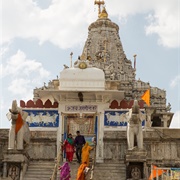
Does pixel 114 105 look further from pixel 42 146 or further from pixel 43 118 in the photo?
pixel 42 146

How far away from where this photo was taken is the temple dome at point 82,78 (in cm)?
2388

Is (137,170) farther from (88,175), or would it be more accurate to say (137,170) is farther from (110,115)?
(110,115)

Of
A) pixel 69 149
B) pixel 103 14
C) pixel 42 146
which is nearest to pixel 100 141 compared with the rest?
pixel 69 149

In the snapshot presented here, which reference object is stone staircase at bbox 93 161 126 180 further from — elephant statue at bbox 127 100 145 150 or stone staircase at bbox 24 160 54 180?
stone staircase at bbox 24 160 54 180

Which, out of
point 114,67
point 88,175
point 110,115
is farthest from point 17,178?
point 114,67

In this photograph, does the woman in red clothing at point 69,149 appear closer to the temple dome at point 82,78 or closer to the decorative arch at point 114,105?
the temple dome at point 82,78

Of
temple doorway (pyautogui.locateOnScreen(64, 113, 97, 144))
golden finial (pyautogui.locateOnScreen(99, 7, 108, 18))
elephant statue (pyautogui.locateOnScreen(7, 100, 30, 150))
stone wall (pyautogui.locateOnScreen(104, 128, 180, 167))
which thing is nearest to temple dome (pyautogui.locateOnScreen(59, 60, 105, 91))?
temple doorway (pyautogui.locateOnScreen(64, 113, 97, 144))

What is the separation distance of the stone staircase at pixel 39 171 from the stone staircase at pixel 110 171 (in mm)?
2031

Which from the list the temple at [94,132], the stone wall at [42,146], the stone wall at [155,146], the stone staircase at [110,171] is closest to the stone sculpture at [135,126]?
the temple at [94,132]

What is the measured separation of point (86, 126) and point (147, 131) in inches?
125

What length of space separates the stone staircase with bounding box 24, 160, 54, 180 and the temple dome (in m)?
5.08

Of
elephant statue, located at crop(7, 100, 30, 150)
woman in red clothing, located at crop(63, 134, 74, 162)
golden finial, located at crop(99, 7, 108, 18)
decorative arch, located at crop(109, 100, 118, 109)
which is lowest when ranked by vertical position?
woman in red clothing, located at crop(63, 134, 74, 162)

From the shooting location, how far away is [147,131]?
72.5 ft

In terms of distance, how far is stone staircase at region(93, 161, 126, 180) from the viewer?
60.3ft
